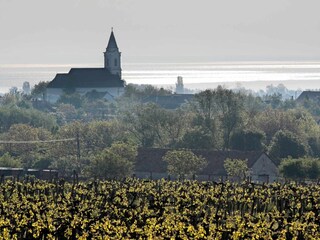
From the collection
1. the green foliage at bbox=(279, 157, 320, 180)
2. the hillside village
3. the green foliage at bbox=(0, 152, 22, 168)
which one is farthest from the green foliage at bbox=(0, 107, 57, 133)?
the green foliage at bbox=(279, 157, 320, 180)

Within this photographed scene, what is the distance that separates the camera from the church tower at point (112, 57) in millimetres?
172375

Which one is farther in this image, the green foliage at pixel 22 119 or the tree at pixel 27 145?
the green foliage at pixel 22 119

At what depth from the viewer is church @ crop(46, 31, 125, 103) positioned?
17788cm

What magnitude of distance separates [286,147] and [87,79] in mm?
101596

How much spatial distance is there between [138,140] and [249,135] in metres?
10.2

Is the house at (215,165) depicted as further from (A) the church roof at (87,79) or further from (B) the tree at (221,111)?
(A) the church roof at (87,79)

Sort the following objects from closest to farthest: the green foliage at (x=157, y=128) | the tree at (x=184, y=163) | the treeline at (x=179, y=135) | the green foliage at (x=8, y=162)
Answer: the tree at (x=184, y=163), the green foliage at (x=8, y=162), the treeline at (x=179, y=135), the green foliage at (x=157, y=128)

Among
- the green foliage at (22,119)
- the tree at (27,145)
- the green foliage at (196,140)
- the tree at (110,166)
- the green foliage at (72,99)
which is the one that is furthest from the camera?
the green foliage at (72,99)

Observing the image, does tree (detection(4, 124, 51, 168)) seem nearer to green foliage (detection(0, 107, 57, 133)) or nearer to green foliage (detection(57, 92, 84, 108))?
green foliage (detection(0, 107, 57, 133))

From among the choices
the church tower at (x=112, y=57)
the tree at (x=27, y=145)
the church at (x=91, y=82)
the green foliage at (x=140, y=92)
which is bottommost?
the tree at (x=27, y=145)

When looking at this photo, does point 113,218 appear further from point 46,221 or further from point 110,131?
point 110,131

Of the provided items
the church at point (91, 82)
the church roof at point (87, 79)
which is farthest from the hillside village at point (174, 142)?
the church at point (91, 82)

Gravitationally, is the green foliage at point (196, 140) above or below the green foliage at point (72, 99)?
below

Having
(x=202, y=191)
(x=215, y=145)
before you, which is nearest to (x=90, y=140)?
(x=215, y=145)
